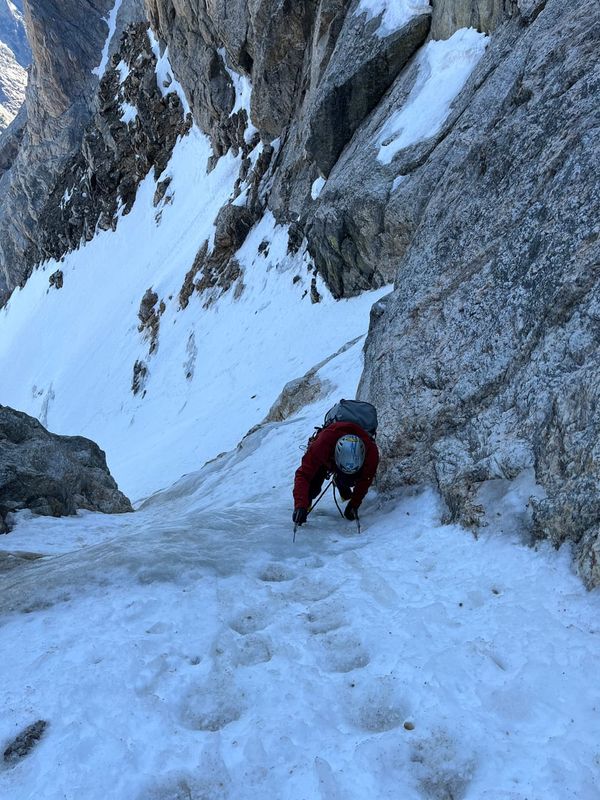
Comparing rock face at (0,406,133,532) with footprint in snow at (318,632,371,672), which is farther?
rock face at (0,406,133,532)

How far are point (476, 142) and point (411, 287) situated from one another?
8.04ft

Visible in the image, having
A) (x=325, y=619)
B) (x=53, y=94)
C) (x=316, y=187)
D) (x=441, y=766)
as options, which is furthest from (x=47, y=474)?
(x=53, y=94)

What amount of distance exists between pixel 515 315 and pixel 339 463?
252 centimetres

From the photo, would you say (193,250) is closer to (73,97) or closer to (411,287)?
(411,287)

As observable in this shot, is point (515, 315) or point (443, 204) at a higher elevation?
point (443, 204)

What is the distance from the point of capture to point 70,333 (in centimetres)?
4806

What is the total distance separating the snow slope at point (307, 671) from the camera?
2762 mm

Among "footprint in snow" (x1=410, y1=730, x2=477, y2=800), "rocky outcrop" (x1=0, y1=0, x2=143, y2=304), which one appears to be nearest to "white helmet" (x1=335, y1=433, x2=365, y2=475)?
"footprint in snow" (x1=410, y1=730, x2=477, y2=800)

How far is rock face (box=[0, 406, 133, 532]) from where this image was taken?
29.4 ft

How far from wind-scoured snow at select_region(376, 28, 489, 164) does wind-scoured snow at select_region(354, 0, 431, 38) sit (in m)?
1.23

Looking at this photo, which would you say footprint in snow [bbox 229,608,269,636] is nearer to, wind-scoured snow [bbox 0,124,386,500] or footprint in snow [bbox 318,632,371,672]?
footprint in snow [bbox 318,632,371,672]

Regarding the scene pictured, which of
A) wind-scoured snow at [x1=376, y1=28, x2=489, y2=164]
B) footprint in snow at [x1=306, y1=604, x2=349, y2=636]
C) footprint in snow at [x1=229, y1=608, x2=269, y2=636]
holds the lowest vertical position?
footprint in snow at [x1=306, y1=604, x2=349, y2=636]

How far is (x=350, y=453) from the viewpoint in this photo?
19.8 feet

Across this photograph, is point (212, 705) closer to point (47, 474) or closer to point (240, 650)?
point (240, 650)
